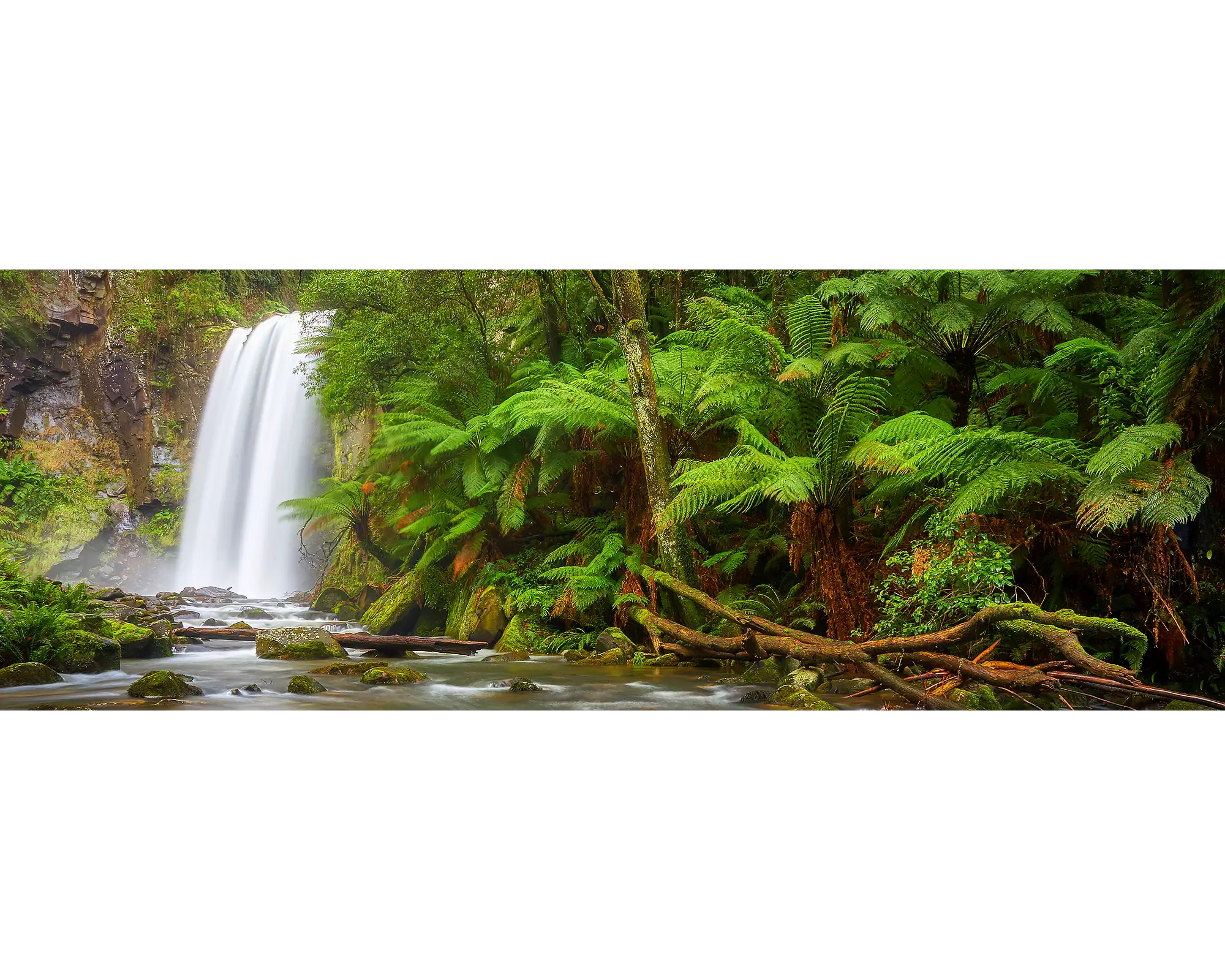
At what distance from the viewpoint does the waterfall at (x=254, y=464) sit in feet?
15.0

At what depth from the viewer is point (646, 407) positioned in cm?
494

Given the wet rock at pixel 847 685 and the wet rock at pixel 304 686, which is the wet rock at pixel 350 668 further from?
the wet rock at pixel 847 685

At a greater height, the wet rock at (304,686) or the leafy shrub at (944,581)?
the leafy shrub at (944,581)

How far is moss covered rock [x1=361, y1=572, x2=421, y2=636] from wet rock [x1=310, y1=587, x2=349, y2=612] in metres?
0.15

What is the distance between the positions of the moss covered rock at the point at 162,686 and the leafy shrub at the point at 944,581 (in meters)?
3.44

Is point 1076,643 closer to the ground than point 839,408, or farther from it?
closer to the ground

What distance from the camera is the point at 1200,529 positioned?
4.23m

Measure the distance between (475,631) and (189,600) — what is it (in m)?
1.50

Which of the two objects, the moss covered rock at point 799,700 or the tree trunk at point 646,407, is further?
the tree trunk at point 646,407

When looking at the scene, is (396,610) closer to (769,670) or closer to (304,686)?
(304,686)

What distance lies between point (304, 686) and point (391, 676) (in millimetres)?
417

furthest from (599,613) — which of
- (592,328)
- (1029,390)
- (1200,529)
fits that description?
(1200,529)

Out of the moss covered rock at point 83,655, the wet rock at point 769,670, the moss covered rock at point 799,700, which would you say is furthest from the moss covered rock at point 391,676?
the moss covered rock at point 799,700
